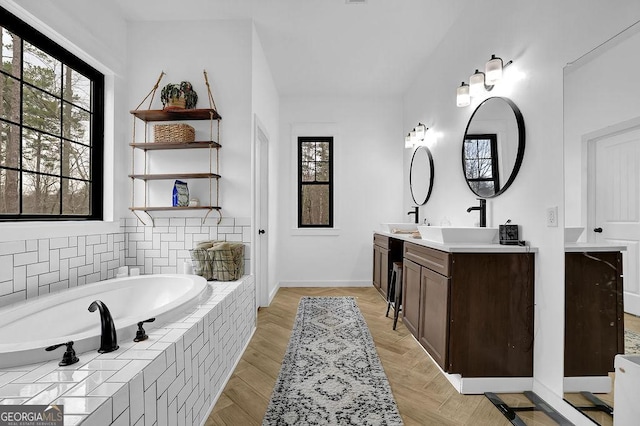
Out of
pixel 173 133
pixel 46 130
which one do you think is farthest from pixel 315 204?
pixel 46 130

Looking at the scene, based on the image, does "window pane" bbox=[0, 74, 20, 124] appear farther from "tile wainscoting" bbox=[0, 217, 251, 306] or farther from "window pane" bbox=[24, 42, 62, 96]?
"tile wainscoting" bbox=[0, 217, 251, 306]

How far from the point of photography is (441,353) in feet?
6.66

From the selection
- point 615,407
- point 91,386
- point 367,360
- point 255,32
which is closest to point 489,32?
point 255,32

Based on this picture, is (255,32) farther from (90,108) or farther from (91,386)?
(91,386)

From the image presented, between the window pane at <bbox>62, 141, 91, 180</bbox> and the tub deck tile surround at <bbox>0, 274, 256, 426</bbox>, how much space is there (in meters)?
1.54

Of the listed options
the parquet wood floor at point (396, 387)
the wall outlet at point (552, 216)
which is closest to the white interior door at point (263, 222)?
the parquet wood floor at point (396, 387)

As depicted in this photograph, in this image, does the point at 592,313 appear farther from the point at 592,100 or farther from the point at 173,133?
the point at 173,133

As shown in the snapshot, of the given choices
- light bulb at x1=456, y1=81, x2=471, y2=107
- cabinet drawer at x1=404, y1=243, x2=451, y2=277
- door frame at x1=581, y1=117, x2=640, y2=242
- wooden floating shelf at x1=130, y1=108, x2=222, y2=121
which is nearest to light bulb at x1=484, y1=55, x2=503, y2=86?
light bulb at x1=456, y1=81, x2=471, y2=107

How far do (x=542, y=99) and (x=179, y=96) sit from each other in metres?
2.67

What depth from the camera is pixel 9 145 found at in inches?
74.6

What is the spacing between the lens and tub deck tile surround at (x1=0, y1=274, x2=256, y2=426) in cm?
96

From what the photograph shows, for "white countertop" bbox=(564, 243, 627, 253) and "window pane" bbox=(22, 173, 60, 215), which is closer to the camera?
"white countertop" bbox=(564, 243, 627, 253)

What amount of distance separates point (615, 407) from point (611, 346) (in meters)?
0.25

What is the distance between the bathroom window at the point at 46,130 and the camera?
190 centimetres
